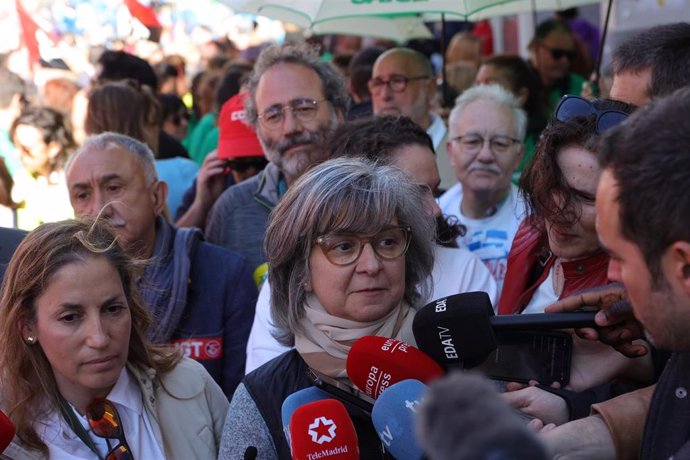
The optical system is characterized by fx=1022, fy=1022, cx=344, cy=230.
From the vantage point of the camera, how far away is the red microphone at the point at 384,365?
2547 millimetres

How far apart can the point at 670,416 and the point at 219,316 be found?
2.40m

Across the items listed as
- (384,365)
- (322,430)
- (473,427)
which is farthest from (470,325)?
(473,427)

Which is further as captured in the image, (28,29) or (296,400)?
(28,29)

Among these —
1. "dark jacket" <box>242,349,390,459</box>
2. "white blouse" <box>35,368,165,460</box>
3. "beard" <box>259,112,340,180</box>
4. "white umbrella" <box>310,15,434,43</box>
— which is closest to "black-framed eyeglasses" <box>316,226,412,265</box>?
"dark jacket" <box>242,349,390,459</box>

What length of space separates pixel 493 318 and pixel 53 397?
1443mm

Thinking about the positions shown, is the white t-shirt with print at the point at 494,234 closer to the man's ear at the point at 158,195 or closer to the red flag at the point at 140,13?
the man's ear at the point at 158,195

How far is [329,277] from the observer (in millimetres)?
2969

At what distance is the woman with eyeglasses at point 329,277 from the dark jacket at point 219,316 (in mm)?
1111

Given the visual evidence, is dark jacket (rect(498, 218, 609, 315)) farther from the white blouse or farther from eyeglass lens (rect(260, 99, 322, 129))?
eyeglass lens (rect(260, 99, 322, 129))

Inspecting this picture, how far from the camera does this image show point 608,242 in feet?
6.29

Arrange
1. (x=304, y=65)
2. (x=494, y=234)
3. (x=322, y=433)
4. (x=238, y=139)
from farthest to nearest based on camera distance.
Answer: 1. (x=238, y=139)
2. (x=304, y=65)
3. (x=494, y=234)
4. (x=322, y=433)

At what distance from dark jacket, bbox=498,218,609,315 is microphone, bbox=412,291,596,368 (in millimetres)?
600

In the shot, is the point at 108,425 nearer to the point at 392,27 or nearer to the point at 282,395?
the point at 282,395

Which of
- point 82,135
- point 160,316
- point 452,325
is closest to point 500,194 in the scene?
point 160,316
